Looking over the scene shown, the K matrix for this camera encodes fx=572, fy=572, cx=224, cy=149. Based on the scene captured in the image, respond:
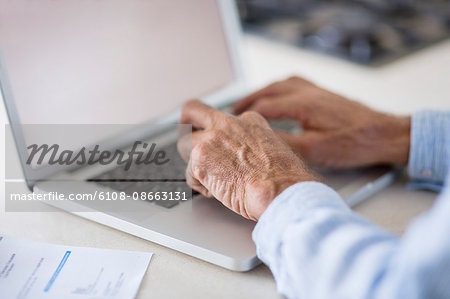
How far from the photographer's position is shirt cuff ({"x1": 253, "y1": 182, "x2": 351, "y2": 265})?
59cm

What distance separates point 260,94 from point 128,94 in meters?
0.23

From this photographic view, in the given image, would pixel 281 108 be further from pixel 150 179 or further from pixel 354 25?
pixel 354 25

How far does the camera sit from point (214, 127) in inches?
31.8

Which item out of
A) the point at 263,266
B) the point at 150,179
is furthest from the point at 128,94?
the point at 263,266

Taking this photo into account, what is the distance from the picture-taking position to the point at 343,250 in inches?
21.0

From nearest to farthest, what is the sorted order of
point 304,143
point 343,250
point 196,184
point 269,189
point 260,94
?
point 343,250 < point 269,189 < point 196,184 < point 304,143 < point 260,94

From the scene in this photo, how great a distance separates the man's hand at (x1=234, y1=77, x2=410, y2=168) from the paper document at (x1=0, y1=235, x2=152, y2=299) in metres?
0.32

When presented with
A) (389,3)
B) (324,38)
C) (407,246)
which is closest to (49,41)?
(407,246)

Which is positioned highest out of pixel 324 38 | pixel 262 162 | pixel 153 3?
pixel 153 3

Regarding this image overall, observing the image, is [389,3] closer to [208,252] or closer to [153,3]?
[153,3]

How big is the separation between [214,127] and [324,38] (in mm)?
785

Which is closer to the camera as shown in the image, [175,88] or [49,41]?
[49,41]

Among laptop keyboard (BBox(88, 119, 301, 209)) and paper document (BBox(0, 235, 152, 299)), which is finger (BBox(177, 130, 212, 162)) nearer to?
laptop keyboard (BBox(88, 119, 301, 209))

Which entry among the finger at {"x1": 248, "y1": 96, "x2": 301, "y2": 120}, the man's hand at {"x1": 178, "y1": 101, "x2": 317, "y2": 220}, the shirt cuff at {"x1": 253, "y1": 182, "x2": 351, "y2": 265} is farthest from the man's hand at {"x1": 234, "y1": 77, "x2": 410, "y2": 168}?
the shirt cuff at {"x1": 253, "y1": 182, "x2": 351, "y2": 265}
